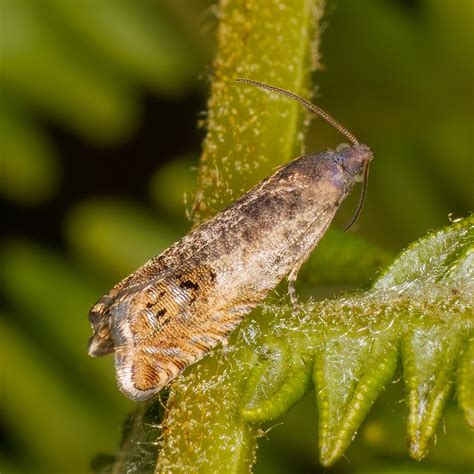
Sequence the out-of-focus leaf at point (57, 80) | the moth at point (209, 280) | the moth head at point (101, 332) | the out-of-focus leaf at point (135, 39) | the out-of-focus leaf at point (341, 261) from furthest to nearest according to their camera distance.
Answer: the out-of-focus leaf at point (135, 39), the out-of-focus leaf at point (57, 80), the out-of-focus leaf at point (341, 261), the moth head at point (101, 332), the moth at point (209, 280)

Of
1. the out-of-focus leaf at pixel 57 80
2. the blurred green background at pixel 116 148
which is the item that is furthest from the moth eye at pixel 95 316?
the out-of-focus leaf at pixel 57 80

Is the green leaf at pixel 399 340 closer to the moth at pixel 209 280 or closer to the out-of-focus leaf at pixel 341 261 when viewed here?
the moth at pixel 209 280

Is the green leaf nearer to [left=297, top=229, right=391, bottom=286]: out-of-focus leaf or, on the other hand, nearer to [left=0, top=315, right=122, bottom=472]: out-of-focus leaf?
[left=297, top=229, right=391, bottom=286]: out-of-focus leaf

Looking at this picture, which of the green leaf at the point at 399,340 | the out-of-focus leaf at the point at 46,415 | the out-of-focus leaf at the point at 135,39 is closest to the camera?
the green leaf at the point at 399,340

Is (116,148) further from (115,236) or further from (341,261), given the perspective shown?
(341,261)

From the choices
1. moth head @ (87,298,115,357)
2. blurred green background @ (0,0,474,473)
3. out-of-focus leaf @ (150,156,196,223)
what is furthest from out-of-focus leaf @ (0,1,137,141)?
moth head @ (87,298,115,357)

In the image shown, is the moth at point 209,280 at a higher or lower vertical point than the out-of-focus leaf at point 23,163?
lower

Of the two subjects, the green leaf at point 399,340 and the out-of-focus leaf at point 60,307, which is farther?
the out-of-focus leaf at point 60,307
